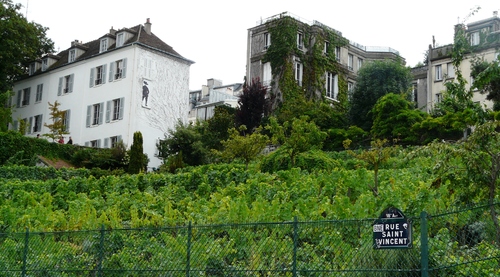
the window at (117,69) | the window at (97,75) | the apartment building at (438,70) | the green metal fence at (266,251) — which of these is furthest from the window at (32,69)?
the green metal fence at (266,251)

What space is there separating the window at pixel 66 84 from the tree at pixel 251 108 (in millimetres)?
12374

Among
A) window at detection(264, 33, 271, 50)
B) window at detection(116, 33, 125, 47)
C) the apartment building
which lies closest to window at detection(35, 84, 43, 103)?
window at detection(116, 33, 125, 47)

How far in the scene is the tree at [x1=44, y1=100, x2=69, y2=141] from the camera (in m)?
42.7

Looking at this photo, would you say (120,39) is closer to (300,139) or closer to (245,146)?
(245,146)

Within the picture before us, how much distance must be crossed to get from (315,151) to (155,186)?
21.6 ft

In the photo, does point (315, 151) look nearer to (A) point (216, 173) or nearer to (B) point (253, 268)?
(A) point (216, 173)

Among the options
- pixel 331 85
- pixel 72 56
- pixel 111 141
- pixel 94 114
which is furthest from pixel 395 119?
pixel 72 56

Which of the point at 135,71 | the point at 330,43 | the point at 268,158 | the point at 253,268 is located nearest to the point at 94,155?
the point at 135,71

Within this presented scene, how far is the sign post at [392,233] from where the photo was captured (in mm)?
9312

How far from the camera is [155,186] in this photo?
953 inches

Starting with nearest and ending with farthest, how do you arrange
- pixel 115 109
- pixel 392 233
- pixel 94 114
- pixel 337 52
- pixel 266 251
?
pixel 392 233
pixel 266 251
pixel 115 109
pixel 94 114
pixel 337 52

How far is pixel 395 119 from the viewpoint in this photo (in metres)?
35.7

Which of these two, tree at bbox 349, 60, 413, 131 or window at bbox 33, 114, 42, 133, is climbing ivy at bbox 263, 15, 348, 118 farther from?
window at bbox 33, 114, 42, 133

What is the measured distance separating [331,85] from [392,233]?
4058 centimetres
